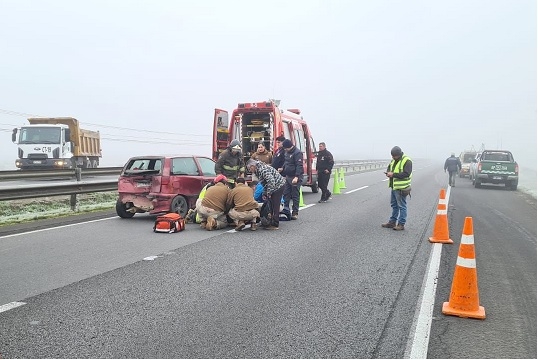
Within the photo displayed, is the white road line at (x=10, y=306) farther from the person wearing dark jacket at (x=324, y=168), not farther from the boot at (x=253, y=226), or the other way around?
the person wearing dark jacket at (x=324, y=168)

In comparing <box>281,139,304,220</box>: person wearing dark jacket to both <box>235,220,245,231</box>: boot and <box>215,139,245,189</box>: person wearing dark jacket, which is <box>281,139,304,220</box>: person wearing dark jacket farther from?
<box>235,220,245,231</box>: boot

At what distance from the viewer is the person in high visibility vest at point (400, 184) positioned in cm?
888

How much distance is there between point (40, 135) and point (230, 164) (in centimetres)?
1659

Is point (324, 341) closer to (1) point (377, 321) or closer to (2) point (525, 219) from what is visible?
(1) point (377, 321)

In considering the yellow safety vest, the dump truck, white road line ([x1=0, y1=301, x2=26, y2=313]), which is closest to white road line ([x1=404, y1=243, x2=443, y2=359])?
the yellow safety vest

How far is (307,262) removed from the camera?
20.1 feet

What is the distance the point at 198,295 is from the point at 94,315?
1073mm

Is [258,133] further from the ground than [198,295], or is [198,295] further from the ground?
[258,133]

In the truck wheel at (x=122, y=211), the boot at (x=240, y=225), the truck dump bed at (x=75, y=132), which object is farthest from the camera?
the truck dump bed at (x=75, y=132)

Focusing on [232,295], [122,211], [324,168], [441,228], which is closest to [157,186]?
[122,211]

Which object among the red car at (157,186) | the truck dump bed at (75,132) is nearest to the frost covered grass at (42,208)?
the red car at (157,186)

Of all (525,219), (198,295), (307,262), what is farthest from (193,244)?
(525,219)

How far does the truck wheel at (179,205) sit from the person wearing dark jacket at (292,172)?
2395 mm

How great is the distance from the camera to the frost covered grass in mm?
10275
